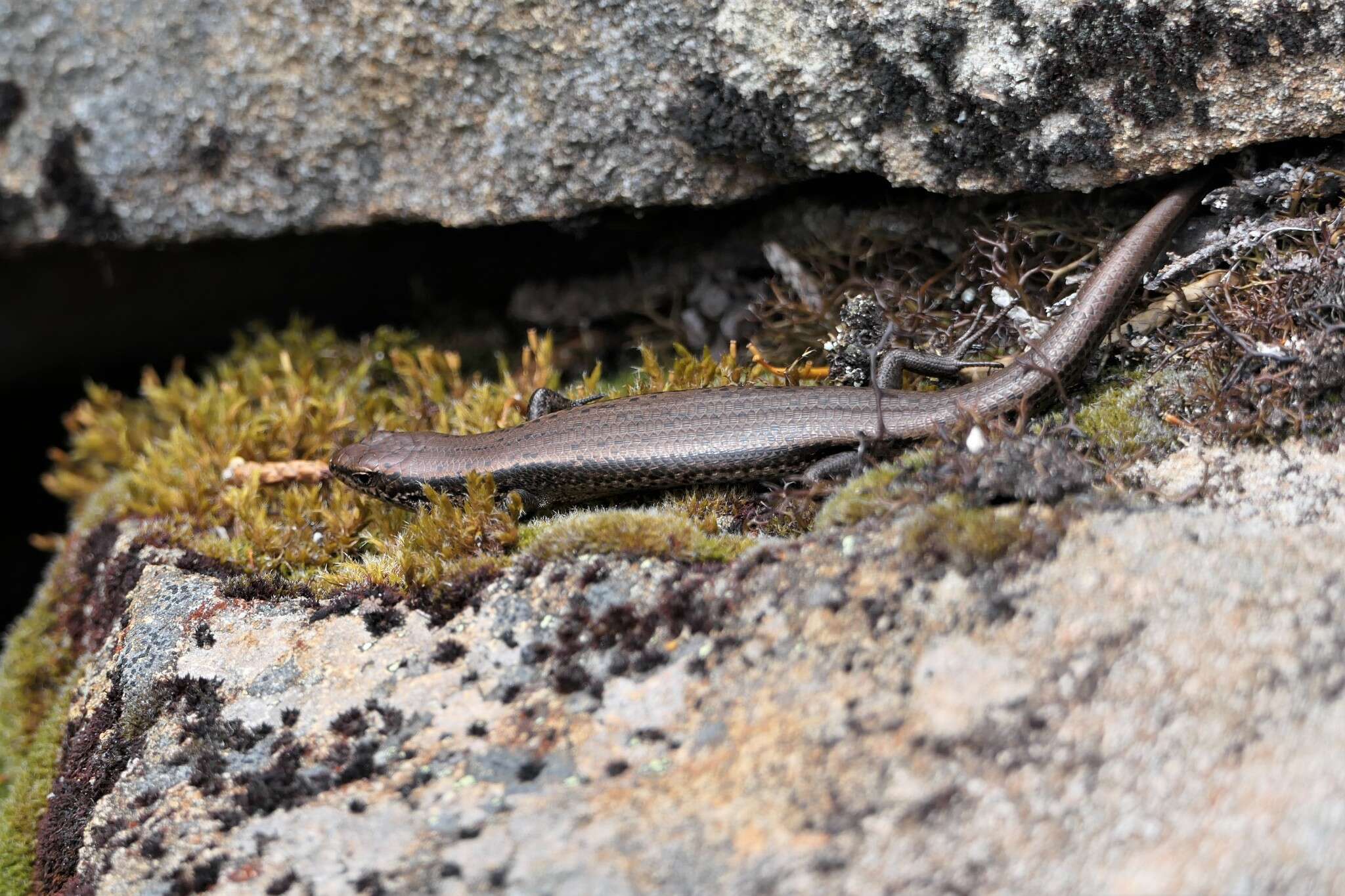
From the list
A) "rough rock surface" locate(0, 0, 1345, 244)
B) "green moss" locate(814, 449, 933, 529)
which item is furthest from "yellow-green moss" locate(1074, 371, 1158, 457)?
"rough rock surface" locate(0, 0, 1345, 244)

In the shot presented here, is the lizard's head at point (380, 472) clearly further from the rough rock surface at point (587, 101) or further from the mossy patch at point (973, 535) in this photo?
the mossy patch at point (973, 535)

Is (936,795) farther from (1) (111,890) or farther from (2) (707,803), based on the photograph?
(1) (111,890)

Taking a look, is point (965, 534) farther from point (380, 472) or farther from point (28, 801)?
point (28, 801)

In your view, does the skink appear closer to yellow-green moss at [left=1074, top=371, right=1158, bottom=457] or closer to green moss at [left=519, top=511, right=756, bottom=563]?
yellow-green moss at [left=1074, top=371, right=1158, bottom=457]

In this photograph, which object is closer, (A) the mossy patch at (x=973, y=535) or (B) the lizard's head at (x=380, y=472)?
(A) the mossy patch at (x=973, y=535)

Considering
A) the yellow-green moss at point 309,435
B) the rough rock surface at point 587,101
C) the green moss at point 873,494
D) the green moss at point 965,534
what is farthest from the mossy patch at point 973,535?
the rough rock surface at point 587,101

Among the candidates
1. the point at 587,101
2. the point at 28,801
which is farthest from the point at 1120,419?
the point at 28,801
